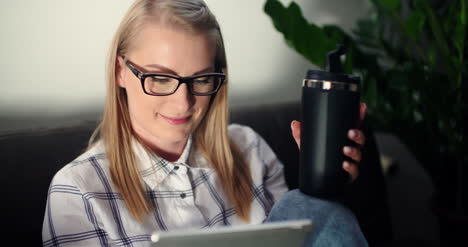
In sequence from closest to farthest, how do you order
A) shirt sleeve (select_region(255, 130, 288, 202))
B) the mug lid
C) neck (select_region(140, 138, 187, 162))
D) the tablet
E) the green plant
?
1. the tablet
2. the mug lid
3. neck (select_region(140, 138, 187, 162))
4. shirt sleeve (select_region(255, 130, 288, 202))
5. the green plant

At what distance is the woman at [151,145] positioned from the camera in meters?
0.59

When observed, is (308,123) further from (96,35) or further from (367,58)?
(367,58)

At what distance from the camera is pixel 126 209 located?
612mm

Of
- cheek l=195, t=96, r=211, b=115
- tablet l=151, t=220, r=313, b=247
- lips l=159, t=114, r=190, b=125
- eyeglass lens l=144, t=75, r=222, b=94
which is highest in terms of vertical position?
eyeglass lens l=144, t=75, r=222, b=94

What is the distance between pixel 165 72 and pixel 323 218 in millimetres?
289

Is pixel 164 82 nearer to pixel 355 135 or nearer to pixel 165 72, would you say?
pixel 165 72

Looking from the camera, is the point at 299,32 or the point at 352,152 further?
the point at 299,32

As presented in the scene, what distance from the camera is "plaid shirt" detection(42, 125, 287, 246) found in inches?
23.3

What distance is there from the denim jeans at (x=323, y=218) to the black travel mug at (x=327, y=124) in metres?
0.02

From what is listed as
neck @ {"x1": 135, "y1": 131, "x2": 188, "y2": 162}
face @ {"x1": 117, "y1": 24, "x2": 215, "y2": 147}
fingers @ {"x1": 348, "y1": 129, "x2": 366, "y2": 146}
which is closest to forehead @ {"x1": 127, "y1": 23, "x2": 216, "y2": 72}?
face @ {"x1": 117, "y1": 24, "x2": 215, "y2": 147}

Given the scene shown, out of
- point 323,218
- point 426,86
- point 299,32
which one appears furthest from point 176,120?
point 426,86

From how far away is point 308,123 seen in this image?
23.0 inches

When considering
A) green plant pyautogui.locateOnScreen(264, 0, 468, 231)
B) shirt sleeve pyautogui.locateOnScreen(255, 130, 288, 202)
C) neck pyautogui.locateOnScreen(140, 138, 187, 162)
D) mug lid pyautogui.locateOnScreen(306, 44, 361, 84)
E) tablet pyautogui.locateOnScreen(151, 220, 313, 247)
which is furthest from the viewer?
green plant pyautogui.locateOnScreen(264, 0, 468, 231)

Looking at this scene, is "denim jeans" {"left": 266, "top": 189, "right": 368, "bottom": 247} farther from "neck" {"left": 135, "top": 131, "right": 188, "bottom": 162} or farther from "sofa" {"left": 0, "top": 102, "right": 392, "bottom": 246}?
"neck" {"left": 135, "top": 131, "right": 188, "bottom": 162}
